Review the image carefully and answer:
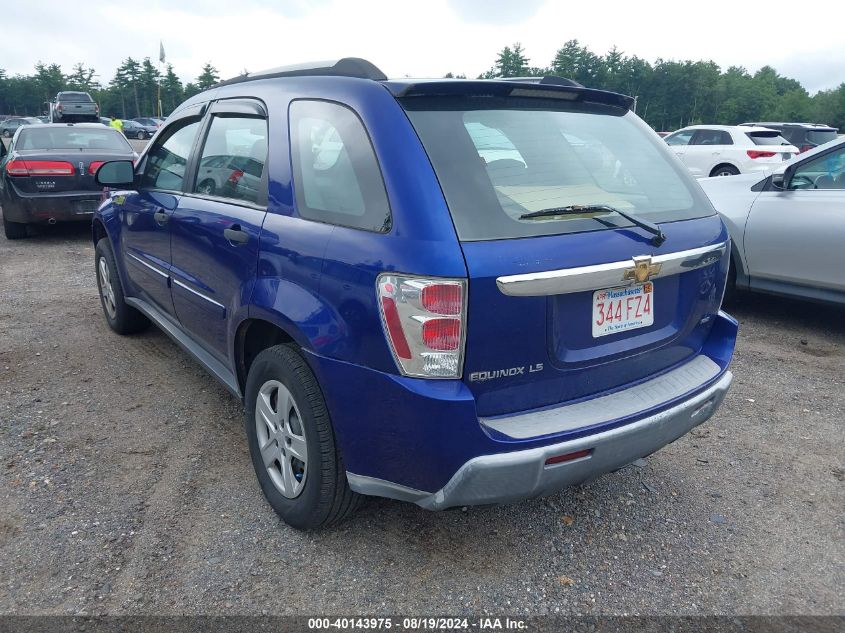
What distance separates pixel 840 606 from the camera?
2359mm

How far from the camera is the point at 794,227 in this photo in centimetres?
520

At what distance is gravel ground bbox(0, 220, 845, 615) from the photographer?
2.38m

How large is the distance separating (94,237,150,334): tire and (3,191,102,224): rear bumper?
3903 mm

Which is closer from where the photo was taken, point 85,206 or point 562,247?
point 562,247

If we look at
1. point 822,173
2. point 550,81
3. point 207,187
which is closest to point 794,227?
point 822,173

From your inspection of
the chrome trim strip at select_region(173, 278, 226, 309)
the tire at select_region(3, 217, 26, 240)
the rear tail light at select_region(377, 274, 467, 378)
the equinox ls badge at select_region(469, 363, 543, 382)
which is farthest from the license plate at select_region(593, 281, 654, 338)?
the tire at select_region(3, 217, 26, 240)

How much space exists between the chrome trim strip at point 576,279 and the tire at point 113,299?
144 inches

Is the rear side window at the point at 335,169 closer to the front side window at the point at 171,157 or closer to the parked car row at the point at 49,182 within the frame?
the front side window at the point at 171,157

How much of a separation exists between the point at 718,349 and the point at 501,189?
4.31ft

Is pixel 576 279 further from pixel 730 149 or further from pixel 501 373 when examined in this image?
pixel 730 149

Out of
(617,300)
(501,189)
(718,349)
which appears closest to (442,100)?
(501,189)

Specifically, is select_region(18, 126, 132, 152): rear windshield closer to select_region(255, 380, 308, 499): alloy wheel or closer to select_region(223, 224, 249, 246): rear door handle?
select_region(223, 224, 249, 246): rear door handle

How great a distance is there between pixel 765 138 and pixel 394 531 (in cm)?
1530

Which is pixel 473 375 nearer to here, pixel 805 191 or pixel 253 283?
pixel 253 283
